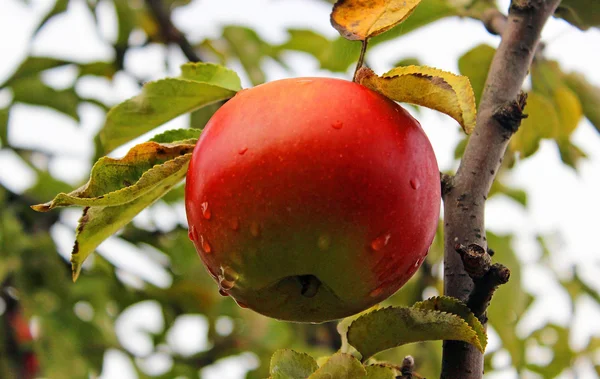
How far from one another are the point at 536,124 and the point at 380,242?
0.65 metres

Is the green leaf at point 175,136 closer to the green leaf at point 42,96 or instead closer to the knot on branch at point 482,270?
the knot on branch at point 482,270

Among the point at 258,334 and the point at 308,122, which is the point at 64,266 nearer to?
the point at 258,334

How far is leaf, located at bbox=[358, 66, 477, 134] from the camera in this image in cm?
60

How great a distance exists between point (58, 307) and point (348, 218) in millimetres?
1406

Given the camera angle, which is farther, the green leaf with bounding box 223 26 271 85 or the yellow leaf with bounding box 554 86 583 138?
the green leaf with bounding box 223 26 271 85

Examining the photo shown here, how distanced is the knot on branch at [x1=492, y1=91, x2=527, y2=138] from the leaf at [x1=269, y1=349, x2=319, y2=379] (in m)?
0.29

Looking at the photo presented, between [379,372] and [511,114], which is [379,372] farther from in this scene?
[511,114]

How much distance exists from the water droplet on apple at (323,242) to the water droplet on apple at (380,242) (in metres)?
0.04

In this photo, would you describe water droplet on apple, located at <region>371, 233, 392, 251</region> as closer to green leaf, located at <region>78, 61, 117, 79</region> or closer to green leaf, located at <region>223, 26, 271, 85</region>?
green leaf, located at <region>223, 26, 271, 85</region>

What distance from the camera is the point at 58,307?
1.78 m

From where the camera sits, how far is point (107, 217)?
697mm

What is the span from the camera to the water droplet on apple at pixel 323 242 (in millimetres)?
560

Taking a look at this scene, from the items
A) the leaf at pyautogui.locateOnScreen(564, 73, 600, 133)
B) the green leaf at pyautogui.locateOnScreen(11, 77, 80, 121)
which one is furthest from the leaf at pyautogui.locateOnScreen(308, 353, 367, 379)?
the green leaf at pyautogui.locateOnScreen(11, 77, 80, 121)

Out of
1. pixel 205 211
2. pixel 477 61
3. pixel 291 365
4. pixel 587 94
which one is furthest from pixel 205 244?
pixel 587 94
